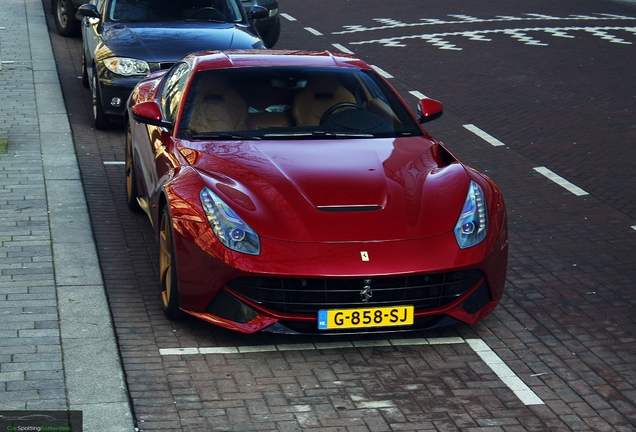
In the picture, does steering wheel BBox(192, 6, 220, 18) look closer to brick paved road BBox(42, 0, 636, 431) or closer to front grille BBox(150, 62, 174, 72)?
front grille BBox(150, 62, 174, 72)

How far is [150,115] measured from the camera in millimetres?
7344

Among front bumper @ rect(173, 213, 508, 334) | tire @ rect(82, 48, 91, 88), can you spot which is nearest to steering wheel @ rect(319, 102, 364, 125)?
front bumper @ rect(173, 213, 508, 334)

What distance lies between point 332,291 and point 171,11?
739cm

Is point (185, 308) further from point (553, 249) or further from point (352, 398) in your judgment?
point (553, 249)

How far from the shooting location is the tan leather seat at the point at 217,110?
7266mm

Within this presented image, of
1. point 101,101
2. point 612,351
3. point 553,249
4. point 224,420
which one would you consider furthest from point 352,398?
point 101,101

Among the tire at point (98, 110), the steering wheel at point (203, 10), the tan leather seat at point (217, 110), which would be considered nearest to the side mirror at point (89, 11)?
the tire at point (98, 110)

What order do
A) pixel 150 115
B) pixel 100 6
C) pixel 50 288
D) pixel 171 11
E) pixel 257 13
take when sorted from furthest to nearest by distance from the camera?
pixel 257 13 < pixel 100 6 < pixel 171 11 < pixel 150 115 < pixel 50 288

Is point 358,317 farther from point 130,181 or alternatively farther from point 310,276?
point 130,181

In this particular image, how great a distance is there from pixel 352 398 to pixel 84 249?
2978mm

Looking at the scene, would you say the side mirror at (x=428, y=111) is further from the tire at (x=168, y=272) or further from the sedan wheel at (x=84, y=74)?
the sedan wheel at (x=84, y=74)

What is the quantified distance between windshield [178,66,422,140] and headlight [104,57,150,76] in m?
3.68

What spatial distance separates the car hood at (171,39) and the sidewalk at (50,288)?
3.68 ft

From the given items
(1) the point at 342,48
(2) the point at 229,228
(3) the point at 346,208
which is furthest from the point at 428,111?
(1) the point at 342,48
